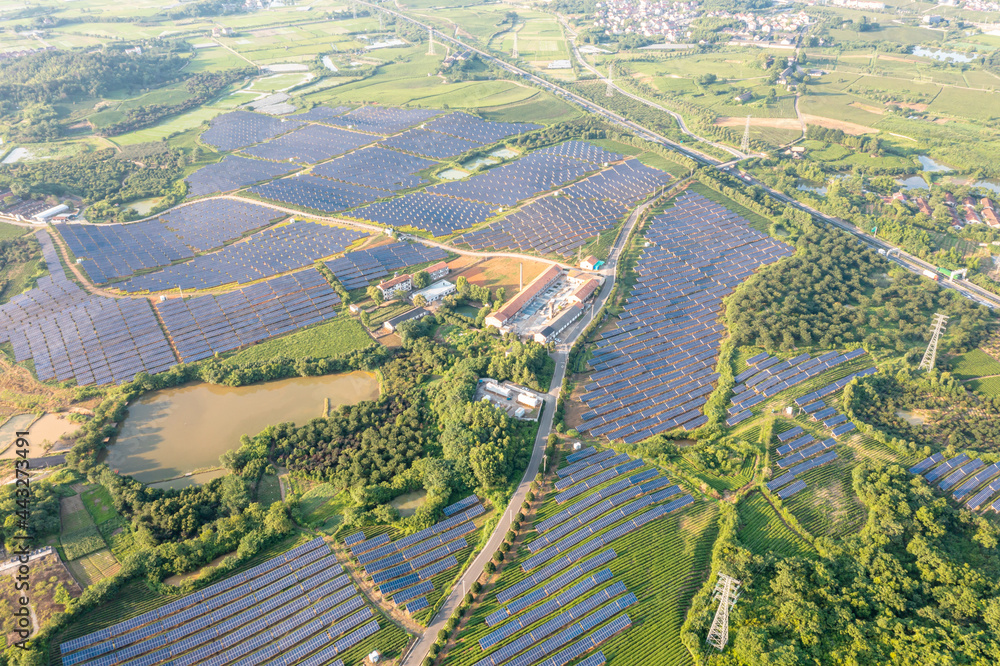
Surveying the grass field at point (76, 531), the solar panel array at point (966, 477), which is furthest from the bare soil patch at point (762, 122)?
the grass field at point (76, 531)

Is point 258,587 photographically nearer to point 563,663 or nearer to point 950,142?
point 563,663

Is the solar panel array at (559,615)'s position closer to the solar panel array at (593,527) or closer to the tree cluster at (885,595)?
the solar panel array at (593,527)

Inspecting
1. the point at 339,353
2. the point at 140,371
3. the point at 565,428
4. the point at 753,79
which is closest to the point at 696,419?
the point at 565,428

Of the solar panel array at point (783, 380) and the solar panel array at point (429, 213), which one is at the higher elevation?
the solar panel array at point (429, 213)

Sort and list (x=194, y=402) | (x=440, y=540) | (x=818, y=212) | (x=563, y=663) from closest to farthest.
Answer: (x=563, y=663)
(x=440, y=540)
(x=194, y=402)
(x=818, y=212)

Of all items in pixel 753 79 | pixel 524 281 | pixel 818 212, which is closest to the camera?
pixel 524 281

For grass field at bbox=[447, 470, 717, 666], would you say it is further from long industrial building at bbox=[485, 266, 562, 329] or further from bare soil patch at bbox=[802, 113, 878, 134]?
bare soil patch at bbox=[802, 113, 878, 134]

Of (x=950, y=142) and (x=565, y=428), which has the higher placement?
(x=950, y=142)

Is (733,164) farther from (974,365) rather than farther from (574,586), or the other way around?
(574,586)
